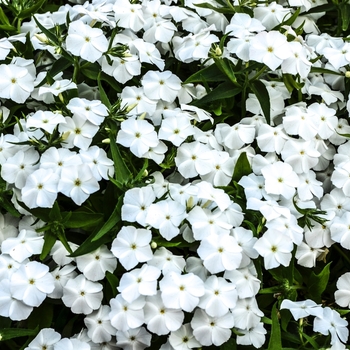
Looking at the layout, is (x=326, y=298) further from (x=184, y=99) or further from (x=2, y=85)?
(x=2, y=85)

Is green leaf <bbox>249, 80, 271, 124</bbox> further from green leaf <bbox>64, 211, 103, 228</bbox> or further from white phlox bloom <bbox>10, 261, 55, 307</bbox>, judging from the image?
white phlox bloom <bbox>10, 261, 55, 307</bbox>

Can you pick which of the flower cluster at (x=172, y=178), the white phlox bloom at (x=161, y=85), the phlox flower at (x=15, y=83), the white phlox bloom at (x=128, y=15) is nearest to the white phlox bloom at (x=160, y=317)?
the flower cluster at (x=172, y=178)

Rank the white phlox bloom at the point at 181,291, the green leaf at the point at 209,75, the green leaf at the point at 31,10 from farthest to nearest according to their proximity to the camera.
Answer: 1. the green leaf at the point at 31,10
2. the green leaf at the point at 209,75
3. the white phlox bloom at the point at 181,291

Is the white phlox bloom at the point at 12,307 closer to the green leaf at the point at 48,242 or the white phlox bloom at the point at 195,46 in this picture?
the green leaf at the point at 48,242

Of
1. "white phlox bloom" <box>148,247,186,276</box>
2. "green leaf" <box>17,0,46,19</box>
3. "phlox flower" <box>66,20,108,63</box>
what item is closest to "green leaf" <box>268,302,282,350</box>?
"white phlox bloom" <box>148,247,186,276</box>

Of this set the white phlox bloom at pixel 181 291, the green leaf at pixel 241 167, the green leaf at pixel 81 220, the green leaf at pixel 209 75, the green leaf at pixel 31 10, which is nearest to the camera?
the white phlox bloom at pixel 181 291

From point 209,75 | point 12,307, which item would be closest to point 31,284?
point 12,307

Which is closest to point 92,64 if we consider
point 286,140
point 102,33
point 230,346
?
point 102,33
